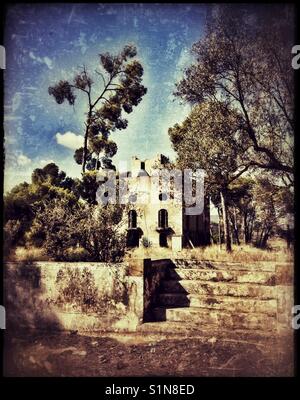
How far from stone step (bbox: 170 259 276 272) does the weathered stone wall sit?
41.3 inches

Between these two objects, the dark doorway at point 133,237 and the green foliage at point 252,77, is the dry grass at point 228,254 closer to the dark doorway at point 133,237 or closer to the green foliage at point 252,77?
the dark doorway at point 133,237

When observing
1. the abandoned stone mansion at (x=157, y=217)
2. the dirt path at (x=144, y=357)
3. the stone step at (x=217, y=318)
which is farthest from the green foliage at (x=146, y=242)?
the dirt path at (x=144, y=357)

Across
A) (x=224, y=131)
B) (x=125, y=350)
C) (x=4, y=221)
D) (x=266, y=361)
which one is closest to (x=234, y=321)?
(x=266, y=361)

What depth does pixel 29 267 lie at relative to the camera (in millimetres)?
8133

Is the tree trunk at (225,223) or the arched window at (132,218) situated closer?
the tree trunk at (225,223)

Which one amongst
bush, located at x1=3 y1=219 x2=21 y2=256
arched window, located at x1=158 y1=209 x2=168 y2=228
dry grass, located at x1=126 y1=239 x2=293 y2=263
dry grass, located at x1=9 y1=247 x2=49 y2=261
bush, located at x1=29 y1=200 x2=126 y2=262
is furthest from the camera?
arched window, located at x1=158 y1=209 x2=168 y2=228

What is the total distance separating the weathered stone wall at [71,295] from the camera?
786 cm

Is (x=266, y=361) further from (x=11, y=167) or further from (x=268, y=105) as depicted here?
(x=11, y=167)

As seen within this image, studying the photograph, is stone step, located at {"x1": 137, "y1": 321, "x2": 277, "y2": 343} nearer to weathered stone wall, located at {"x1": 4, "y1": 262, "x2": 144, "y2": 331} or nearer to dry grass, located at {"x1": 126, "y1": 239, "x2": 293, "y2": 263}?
weathered stone wall, located at {"x1": 4, "y1": 262, "x2": 144, "y2": 331}

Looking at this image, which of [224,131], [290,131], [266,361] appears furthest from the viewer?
[224,131]

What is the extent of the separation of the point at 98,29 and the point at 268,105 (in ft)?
12.3

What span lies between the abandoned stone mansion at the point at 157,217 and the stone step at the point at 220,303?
1158mm

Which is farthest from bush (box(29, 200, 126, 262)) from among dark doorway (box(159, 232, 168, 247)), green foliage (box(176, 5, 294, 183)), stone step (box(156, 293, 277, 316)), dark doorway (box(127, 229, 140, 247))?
green foliage (box(176, 5, 294, 183))

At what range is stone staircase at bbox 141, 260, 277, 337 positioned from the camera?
753cm
